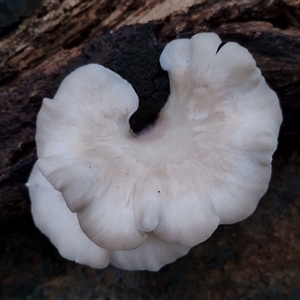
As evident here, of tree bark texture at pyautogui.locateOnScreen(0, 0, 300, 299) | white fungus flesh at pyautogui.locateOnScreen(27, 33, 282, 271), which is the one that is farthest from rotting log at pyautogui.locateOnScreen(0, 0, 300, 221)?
white fungus flesh at pyautogui.locateOnScreen(27, 33, 282, 271)

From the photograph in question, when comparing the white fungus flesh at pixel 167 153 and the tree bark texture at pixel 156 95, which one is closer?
the white fungus flesh at pixel 167 153

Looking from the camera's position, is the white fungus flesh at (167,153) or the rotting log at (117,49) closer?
the white fungus flesh at (167,153)

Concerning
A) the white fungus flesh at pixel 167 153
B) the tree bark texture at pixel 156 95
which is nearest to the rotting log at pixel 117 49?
the tree bark texture at pixel 156 95

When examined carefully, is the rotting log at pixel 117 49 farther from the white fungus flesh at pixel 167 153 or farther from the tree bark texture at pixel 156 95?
the white fungus flesh at pixel 167 153

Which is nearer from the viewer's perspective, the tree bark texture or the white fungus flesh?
the white fungus flesh

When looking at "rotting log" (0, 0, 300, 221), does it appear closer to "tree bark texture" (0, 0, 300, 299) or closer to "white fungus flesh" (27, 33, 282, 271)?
"tree bark texture" (0, 0, 300, 299)
